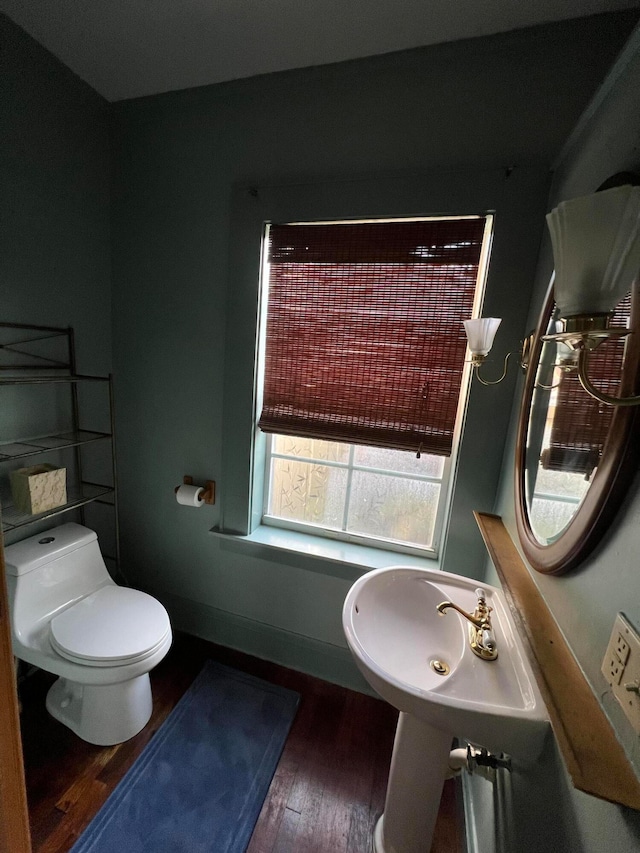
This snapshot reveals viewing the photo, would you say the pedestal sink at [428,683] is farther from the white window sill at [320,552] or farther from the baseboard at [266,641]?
the baseboard at [266,641]

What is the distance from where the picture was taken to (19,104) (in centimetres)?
123

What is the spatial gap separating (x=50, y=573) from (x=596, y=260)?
192cm

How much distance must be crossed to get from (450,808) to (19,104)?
302 cm

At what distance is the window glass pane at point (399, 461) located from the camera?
1.45m

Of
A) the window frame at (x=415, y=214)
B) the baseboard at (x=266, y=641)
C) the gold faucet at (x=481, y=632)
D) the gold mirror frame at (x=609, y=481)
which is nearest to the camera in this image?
the gold mirror frame at (x=609, y=481)

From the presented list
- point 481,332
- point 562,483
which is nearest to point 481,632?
point 562,483

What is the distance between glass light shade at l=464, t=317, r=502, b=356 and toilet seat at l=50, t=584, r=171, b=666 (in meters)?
1.52

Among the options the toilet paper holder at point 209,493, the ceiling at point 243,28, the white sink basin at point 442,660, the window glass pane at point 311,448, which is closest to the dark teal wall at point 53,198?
the ceiling at point 243,28

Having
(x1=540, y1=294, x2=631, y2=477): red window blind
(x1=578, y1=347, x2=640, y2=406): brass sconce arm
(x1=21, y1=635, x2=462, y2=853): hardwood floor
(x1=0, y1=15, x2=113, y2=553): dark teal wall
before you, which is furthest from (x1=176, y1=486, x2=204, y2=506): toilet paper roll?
(x1=578, y1=347, x2=640, y2=406): brass sconce arm

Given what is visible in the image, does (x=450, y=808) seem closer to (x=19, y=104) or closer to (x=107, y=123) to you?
(x=19, y=104)

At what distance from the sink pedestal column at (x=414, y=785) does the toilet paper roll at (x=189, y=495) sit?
1.14m

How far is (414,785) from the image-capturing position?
3.06ft

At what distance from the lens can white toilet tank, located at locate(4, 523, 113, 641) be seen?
124cm

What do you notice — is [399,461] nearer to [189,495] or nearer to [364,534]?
[364,534]
